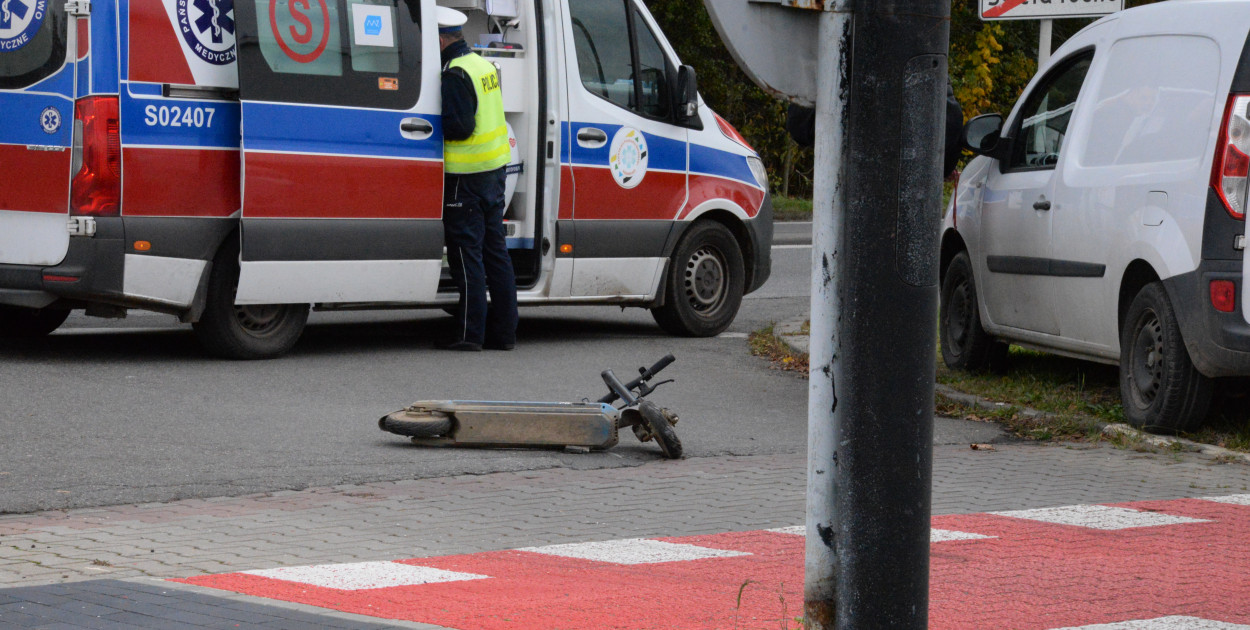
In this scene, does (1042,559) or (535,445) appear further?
(535,445)

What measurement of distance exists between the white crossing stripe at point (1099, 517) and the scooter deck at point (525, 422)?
5.94ft

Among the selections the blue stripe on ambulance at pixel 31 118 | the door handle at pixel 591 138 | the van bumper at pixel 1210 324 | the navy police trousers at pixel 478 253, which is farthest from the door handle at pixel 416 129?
the van bumper at pixel 1210 324

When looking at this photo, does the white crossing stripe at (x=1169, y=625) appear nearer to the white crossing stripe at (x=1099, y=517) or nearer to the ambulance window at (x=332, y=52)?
the white crossing stripe at (x=1099, y=517)

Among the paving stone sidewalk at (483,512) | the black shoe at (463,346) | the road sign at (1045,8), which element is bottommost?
the paving stone sidewalk at (483,512)

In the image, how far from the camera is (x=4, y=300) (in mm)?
9023

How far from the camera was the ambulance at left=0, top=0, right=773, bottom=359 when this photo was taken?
29.2ft

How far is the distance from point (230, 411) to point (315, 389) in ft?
2.96

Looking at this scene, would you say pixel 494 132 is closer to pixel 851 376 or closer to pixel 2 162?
pixel 2 162

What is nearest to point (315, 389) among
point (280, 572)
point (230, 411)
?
point (230, 411)

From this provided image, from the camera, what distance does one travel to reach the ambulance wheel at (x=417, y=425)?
23.7ft

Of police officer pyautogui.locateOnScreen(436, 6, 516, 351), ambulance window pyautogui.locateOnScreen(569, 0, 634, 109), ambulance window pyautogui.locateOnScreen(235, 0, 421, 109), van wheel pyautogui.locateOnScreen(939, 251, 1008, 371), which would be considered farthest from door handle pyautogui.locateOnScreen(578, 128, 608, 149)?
van wheel pyautogui.locateOnScreen(939, 251, 1008, 371)

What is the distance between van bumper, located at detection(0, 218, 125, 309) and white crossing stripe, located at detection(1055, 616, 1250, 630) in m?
5.92

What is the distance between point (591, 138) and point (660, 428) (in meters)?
4.24

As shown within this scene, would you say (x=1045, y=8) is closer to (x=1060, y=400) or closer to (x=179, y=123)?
(x=1060, y=400)
